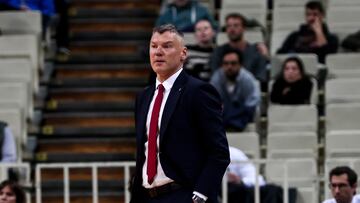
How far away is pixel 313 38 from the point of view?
13766mm

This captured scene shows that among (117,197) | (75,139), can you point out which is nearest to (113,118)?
(75,139)

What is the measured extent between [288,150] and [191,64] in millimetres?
1817

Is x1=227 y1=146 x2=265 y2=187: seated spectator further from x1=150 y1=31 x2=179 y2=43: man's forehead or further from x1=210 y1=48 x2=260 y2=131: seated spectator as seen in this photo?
x1=150 y1=31 x2=179 y2=43: man's forehead

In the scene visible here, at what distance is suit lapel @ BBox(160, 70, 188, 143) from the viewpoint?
6.87 m

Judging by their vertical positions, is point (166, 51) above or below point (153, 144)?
above

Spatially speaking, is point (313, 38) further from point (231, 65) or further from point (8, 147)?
point (8, 147)

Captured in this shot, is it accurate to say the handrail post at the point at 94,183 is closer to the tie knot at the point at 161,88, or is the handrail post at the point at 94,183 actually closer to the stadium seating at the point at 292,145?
the stadium seating at the point at 292,145

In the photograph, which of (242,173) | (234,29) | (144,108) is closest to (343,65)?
(234,29)

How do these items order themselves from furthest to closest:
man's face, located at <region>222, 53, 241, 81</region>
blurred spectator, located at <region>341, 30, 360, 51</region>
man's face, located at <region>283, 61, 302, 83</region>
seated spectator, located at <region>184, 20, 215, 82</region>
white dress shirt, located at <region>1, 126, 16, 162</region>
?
blurred spectator, located at <region>341, 30, 360, 51</region>, seated spectator, located at <region>184, 20, 215, 82</region>, man's face, located at <region>283, 61, 302, 83</region>, man's face, located at <region>222, 53, 241, 81</region>, white dress shirt, located at <region>1, 126, 16, 162</region>

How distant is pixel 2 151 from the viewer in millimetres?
11805

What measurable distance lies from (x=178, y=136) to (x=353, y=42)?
706cm

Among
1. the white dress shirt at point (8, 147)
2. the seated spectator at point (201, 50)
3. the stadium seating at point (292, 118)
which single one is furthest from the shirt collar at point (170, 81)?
the seated spectator at point (201, 50)

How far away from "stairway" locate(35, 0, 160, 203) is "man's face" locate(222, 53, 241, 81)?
1.33m

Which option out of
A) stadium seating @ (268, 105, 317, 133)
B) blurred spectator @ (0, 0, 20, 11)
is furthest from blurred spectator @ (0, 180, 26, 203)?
blurred spectator @ (0, 0, 20, 11)
